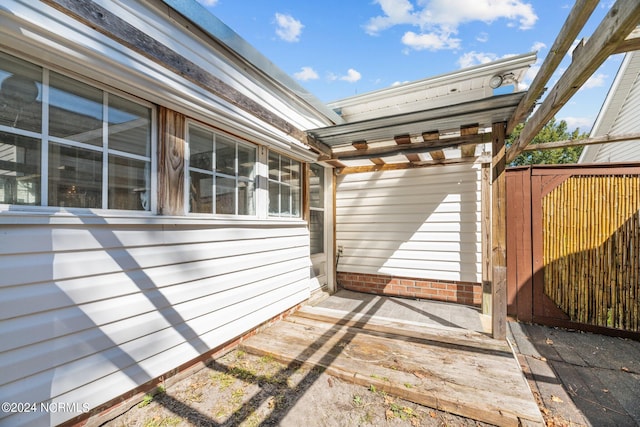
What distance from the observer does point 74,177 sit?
5.46 feet

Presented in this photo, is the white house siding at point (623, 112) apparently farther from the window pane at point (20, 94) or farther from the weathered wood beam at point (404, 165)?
the window pane at point (20, 94)

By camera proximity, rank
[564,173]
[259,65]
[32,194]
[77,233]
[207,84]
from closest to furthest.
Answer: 1. [32,194]
2. [77,233]
3. [207,84]
4. [259,65]
5. [564,173]

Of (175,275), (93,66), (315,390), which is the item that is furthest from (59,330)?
(315,390)

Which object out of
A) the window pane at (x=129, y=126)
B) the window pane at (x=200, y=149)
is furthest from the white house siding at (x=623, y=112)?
the window pane at (x=129, y=126)

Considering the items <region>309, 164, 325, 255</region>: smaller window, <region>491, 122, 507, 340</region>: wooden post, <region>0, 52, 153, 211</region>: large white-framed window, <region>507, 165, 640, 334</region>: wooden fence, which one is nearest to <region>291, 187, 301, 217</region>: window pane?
<region>309, 164, 325, 255</region>: smaller window

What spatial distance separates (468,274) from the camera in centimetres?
418

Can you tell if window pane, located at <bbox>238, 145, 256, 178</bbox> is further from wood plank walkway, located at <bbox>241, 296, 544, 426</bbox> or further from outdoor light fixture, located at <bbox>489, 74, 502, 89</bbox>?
outdoor light fixture, located at <bbox>489, 74, 502, 89</bbox>

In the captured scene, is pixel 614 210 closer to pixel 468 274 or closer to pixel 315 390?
pixel 468 274

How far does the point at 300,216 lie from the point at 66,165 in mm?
2771

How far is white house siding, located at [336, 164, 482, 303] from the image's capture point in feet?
13.6

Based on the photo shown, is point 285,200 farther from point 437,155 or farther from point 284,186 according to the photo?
point 437,155

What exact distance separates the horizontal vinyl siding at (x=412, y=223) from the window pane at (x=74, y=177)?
388cm

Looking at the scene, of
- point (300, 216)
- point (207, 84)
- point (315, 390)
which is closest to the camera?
point (315, 390)

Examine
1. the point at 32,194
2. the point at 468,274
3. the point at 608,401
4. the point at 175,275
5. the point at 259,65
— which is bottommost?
the point at 608,401
